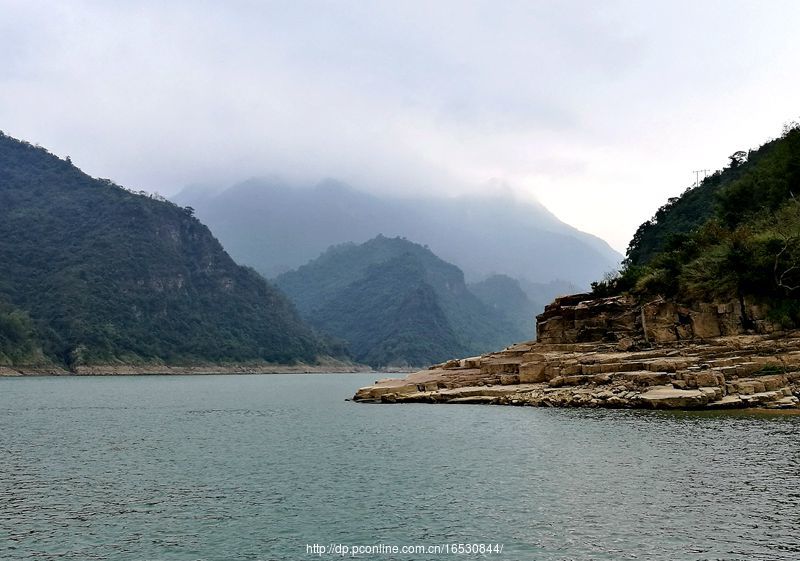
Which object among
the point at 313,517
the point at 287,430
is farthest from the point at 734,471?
the point at 287,430

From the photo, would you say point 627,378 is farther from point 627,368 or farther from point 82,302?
point 82,302

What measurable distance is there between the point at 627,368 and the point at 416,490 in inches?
1365

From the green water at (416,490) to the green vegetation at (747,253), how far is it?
1912 cm

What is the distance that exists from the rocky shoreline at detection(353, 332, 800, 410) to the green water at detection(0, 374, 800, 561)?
4839mm

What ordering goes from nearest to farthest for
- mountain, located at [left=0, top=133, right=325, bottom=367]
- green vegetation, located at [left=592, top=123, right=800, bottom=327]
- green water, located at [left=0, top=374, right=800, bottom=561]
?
1. green water, located at [left=0, top=374, right=800, bottom=561]
2. green vegetation, located at [left=592, top=123, right=800, bottom=327]
3. mountain, located at [left=0, top=133, right=325, bottom=367]

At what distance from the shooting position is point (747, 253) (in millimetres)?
55500

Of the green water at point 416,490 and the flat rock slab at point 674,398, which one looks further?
the flat rock slab at point 674,398

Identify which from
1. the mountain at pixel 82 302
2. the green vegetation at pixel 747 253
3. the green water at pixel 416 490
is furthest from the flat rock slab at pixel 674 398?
the mountain at pixel 82 302

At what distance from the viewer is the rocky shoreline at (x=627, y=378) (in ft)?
145

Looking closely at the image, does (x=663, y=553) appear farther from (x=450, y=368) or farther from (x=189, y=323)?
(x=189, y=323)

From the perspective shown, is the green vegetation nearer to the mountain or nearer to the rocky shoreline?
the rocky shoreline

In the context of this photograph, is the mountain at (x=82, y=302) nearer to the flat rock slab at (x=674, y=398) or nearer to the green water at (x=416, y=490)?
the green water at (x=416, y=490)

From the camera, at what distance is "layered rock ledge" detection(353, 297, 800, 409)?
44844 mm

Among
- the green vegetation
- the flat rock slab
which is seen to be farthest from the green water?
the green vegetation
